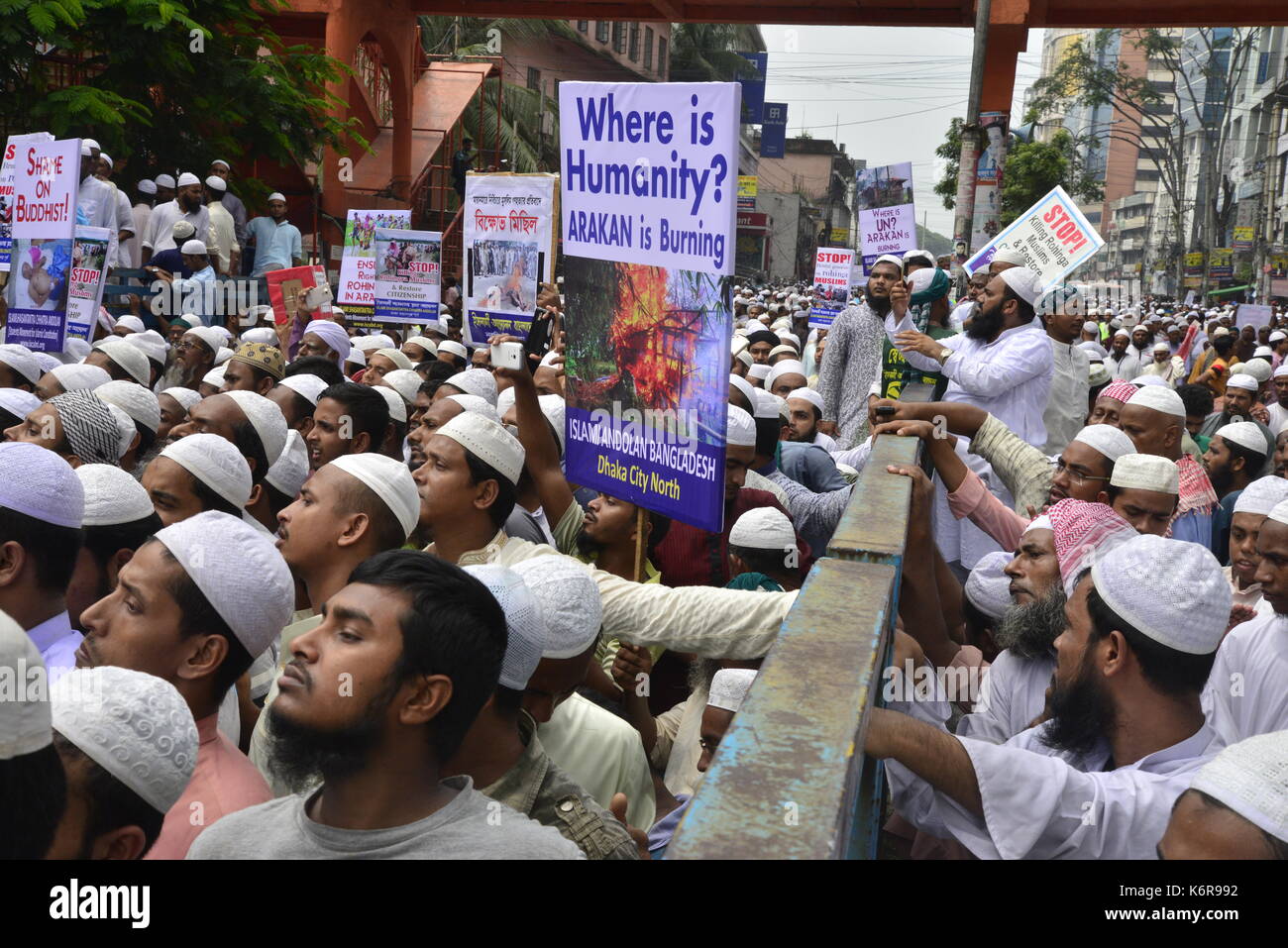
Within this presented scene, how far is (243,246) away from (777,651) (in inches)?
555

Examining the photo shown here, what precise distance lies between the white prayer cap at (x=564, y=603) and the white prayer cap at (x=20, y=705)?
116cm

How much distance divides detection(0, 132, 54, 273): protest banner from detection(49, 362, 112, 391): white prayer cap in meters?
2.40

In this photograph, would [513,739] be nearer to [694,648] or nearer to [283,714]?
[283,714]

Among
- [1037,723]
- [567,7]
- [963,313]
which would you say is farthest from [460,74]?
[1037,723]

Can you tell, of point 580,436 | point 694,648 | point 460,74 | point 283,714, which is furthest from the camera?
point 460,74

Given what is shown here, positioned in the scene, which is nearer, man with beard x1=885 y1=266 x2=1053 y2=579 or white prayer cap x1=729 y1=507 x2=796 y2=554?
white prayer cap x1=729 y1=507 x2=796 y2=554

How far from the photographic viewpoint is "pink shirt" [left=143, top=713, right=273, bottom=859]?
2189 mm

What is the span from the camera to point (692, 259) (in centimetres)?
365

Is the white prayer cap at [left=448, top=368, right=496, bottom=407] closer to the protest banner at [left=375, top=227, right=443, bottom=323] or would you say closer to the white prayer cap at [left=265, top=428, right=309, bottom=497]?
the white prayer cap at [left=265, top=428, right=309, bottom=497]

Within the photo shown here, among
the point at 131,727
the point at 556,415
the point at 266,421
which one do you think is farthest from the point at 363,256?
the point at 131,727

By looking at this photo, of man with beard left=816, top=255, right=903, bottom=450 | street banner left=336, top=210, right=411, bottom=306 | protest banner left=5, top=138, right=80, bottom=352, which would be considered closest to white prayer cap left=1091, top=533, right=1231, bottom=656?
man with beard left=816, top=255, right=903, bottom=450

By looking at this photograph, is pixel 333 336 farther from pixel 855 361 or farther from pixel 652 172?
pixel 652 172

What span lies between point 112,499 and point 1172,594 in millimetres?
2640

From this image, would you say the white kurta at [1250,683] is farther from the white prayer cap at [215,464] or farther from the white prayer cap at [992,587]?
the white prayer cap at [215,464]
